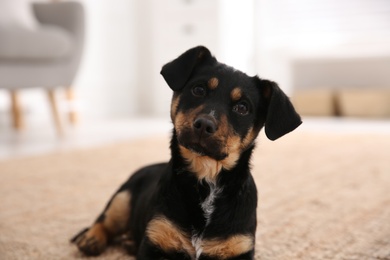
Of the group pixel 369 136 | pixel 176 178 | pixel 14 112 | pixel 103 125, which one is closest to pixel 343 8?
pixel 369 136

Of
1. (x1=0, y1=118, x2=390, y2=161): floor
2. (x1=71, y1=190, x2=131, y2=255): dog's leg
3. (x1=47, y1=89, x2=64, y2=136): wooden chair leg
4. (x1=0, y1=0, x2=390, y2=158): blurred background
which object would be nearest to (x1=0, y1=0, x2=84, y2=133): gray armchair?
(x1=47, y1=89, x2=64, y2=136): wooden chair leg

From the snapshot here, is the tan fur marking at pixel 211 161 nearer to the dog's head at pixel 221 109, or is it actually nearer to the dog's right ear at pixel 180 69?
the dog's head at pixel 221 109

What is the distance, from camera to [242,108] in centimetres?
129

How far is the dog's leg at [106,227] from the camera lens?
1.40 meters

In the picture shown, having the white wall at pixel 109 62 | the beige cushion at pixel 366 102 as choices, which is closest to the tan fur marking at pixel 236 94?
the beige cushion at pixel 366 102

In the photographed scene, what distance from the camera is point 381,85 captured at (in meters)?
5.52

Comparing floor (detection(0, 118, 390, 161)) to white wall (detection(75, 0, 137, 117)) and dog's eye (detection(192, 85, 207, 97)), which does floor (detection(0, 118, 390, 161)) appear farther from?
dog's eye (detection(192, 85, 207, 97))

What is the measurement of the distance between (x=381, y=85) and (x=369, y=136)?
5.88 ft

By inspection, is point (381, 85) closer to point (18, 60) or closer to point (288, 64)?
point (288, 64)

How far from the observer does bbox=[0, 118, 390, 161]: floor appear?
361 centimetres

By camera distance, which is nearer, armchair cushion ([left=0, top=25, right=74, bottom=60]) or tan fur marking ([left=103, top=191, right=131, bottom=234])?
tan fur marking ([left=103, top=191, right=131, bottom=234])

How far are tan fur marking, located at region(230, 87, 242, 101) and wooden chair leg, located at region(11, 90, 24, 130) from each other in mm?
3613

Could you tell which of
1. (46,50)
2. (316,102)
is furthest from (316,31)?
(46,50)

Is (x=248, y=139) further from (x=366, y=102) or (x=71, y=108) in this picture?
(x=366, y=102)
